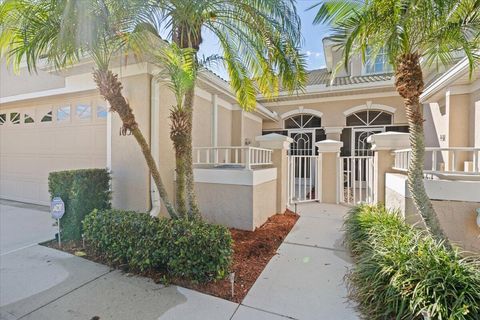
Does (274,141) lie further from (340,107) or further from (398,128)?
(398,128)

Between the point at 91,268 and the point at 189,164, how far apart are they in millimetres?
2364

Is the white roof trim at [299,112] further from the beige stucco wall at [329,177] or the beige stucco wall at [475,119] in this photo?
the beige stucco wall at [475,119]

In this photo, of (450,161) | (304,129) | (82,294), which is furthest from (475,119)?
(82,294)

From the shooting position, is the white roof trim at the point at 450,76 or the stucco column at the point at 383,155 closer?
the white roof trim at the point at 450,76

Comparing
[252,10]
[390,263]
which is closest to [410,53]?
[252,10]

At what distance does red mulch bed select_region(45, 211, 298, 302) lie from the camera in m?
3.46

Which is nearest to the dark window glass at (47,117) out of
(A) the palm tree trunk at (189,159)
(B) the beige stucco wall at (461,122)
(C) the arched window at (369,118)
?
(A) the palm tree trunk at (189,159)

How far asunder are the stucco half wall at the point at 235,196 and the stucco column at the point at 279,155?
73cm

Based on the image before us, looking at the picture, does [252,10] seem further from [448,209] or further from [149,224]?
Answer: [448,209]

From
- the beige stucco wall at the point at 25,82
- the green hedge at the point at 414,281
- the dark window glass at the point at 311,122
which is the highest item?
the beige stucco wall at the point at 25,82

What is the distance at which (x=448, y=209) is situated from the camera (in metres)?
4.16

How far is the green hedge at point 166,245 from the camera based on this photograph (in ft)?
11.5

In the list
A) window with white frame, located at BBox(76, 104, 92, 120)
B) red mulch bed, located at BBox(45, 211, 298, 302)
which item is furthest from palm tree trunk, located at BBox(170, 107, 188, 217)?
window with white frame, located at BBox(76, 104, 92, 120)

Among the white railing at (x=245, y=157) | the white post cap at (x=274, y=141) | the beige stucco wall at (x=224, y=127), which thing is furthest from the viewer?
the beige stucco wall at (x=224, y=127)
